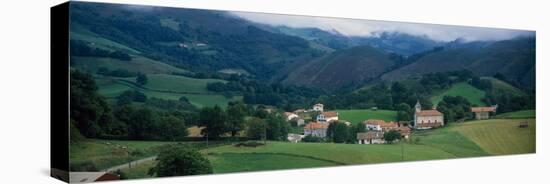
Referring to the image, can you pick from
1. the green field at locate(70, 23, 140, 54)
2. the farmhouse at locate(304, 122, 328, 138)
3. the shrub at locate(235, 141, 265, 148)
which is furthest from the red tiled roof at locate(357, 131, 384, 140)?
the green field at locate(70, 23, 140, 54)

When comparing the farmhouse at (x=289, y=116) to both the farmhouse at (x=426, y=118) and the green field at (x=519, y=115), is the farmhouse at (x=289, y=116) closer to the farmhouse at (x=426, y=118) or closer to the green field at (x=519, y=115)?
the farmhouse at (x=426, y=118)

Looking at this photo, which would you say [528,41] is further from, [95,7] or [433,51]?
[95,7]

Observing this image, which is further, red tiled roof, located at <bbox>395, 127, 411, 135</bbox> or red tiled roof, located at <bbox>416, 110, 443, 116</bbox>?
red tiled roof, located at <bbox>416, 110, 443, 116</bbox>

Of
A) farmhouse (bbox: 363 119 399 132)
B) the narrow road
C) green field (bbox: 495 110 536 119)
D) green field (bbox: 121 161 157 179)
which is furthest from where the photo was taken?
green field (bbox: 495 110 536 119)

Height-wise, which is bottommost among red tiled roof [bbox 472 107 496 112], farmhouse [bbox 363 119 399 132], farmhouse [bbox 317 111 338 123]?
farmhouse [bbox 363 119 399 132]

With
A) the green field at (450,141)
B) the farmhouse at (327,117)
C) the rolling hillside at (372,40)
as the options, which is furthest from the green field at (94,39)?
the green field at (450,141)

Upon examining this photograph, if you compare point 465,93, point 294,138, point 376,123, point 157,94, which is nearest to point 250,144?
point 294,138

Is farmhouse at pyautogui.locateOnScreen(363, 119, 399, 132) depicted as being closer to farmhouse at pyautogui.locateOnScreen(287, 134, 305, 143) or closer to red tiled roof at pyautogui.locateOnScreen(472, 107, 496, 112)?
farmhouse at pyautogui.locateOnScreen(287, 134, 305, 143)

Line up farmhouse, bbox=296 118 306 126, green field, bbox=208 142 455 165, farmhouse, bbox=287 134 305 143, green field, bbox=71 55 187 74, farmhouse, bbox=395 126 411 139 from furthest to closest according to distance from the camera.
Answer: farmhouse, bbox=395 126 411 139
farmhouse, bbox=296 118 306 126
farmhouse, bbox=287 134 305 143
green field, bbox=208 142 455 165
green field, bbox=71 55 187 74
